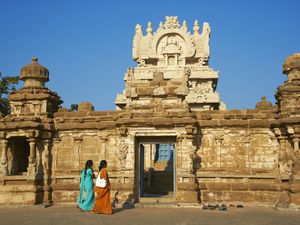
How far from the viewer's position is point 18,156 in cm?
1619

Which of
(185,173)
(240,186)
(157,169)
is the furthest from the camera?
(157,169)

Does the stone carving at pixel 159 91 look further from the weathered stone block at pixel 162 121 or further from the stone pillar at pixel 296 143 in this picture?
the stone pillar at pixel 296 143

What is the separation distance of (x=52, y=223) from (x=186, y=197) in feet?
16.9

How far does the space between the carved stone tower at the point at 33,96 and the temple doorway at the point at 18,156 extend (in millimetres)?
1231

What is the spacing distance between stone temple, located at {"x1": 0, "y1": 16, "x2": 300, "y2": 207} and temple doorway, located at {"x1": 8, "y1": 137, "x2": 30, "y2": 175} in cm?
4

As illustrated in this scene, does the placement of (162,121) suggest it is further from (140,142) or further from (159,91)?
(140,142)

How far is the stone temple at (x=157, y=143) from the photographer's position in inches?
543

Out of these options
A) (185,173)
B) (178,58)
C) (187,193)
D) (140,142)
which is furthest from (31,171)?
(178,58)

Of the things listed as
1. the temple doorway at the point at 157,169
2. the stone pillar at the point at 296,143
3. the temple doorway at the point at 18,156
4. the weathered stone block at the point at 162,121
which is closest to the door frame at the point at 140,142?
the temple doorway at the point at 157,169

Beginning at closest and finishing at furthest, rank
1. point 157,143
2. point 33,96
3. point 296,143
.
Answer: point 296,143, point 157,143, point 33,96

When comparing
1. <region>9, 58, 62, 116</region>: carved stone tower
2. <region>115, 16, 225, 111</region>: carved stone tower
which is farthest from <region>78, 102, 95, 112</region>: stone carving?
<region>115, 16, 225, 111</region>: carved stone tower

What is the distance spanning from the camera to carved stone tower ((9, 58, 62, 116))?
1577 cm

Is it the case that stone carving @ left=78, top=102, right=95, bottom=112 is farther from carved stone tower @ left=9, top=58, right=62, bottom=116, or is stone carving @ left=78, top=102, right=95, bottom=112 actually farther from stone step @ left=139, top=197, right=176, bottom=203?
stone step @ left=139, top=197, right=176, bottom=203

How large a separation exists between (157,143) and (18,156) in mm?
6214
